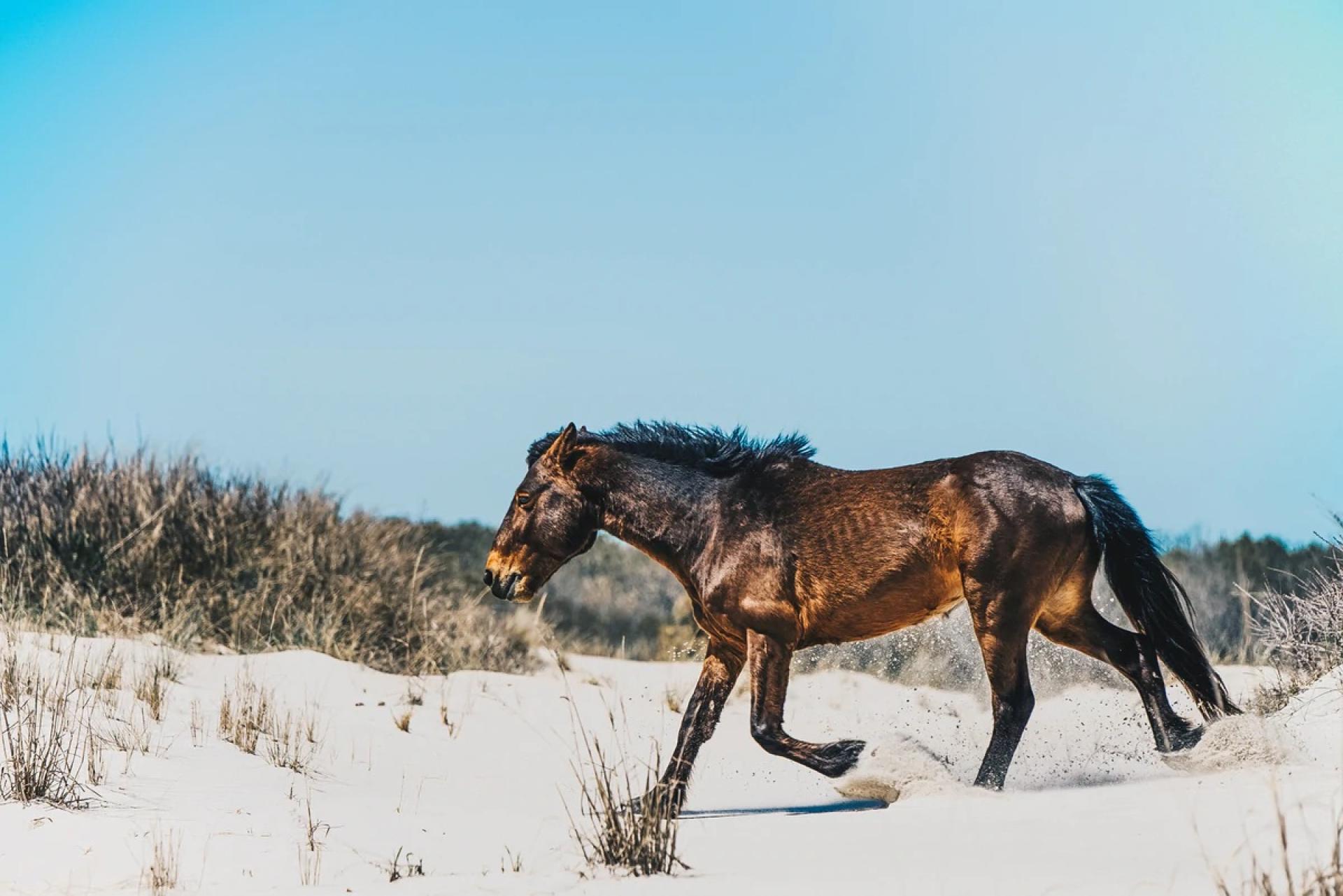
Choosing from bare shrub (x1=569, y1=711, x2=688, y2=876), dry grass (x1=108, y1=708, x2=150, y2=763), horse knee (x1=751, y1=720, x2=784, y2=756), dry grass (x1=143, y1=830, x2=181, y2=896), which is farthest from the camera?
dry grass (x1=108, y1=708, x2=150, y2=763)

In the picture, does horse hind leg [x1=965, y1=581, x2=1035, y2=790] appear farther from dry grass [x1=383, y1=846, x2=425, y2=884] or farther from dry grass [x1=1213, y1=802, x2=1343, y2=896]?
dry grass [x1=383, y1=846, x2=425, y2=884]

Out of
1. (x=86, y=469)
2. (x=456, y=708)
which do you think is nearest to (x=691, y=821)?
(x=456, y=708)

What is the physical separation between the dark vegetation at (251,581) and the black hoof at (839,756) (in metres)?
5.55

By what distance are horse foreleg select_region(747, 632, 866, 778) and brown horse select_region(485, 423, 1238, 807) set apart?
10mm

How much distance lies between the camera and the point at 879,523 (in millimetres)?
8180

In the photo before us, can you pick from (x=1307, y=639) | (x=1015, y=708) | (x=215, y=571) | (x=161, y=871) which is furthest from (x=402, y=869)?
(x=215, y=571)

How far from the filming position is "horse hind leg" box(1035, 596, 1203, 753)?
8328mm

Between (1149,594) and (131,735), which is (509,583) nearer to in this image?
(131,735)

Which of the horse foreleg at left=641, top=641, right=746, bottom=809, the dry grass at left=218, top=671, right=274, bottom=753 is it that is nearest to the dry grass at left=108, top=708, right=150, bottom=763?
the dry grass at left=218, top=671, right=274, bottom=753

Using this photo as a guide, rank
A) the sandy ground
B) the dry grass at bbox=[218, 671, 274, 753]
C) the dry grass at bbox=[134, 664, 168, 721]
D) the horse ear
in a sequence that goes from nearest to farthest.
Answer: the sandy ground, the horse ear, the dry grass at bbox=[218, 671, 274, 753], the dry grass at bbox=[134, 664, 168, 721]

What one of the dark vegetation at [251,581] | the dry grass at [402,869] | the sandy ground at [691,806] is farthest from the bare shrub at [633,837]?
the dark vegetation at [251,581]

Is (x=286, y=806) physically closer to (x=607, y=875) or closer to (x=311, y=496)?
(x=607, y=875)

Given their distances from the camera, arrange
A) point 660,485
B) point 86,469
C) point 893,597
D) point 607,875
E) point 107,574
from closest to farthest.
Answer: point 607,875
point 893,597
point 660,485
point 107,574
point 86,469

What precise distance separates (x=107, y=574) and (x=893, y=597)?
1002 centimetres
